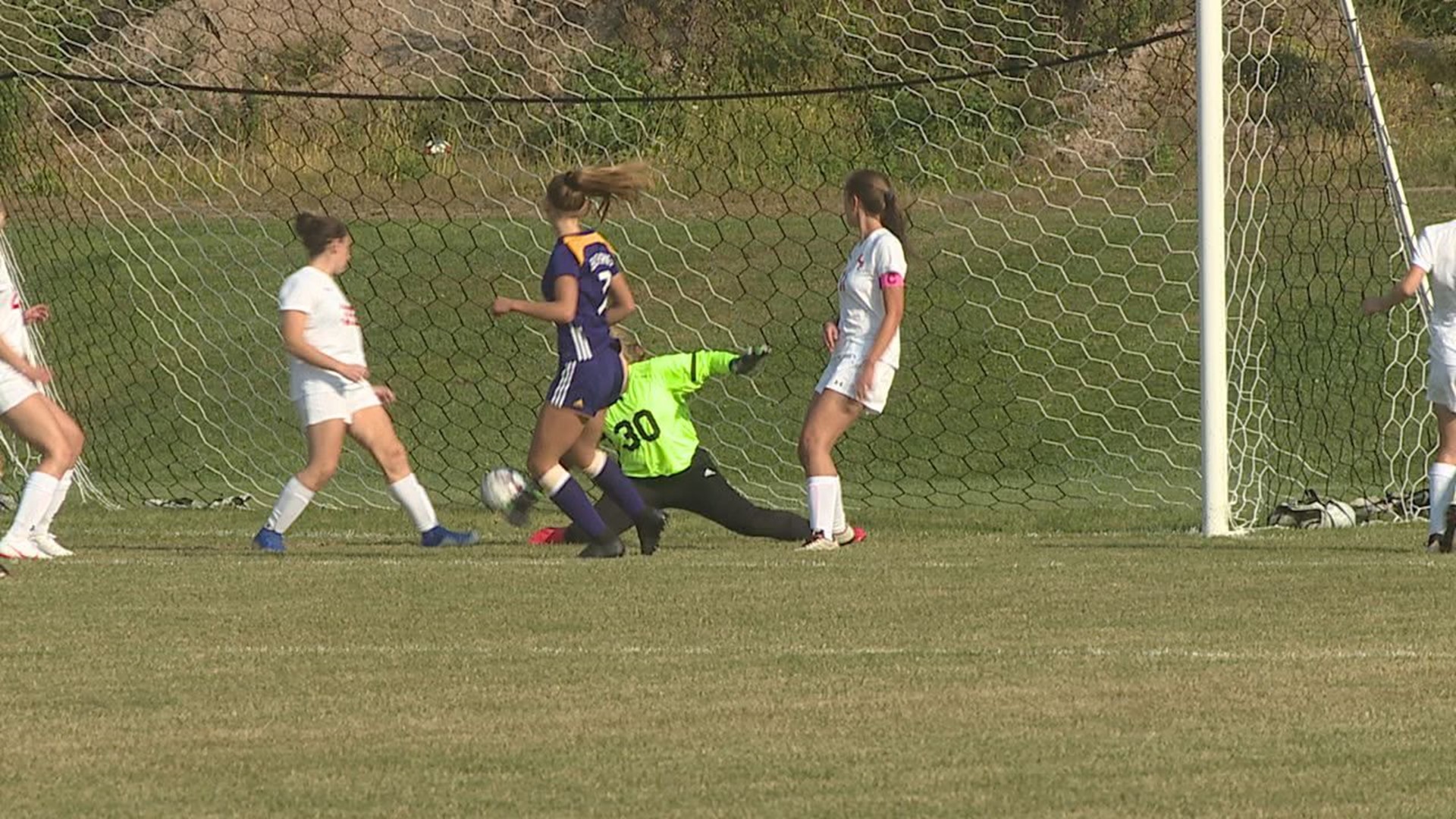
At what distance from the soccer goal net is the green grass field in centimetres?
452

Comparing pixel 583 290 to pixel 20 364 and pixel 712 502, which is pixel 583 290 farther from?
pixel 20 364

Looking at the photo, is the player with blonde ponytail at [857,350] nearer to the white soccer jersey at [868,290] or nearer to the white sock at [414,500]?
the white soccer jersey at [868,290]

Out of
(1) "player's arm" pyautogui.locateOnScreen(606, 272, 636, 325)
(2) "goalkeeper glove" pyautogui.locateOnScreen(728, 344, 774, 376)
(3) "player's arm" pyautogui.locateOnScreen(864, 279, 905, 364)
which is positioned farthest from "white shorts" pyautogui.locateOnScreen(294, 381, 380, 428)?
(3) "player's arm" pyautogui.locateOnScreen(864, 279, 905, 364)

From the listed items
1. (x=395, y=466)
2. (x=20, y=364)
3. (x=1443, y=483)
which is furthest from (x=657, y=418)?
(x=1443, y=483)

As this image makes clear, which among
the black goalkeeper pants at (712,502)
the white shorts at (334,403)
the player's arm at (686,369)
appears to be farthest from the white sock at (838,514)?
the white shorts at (334,403)

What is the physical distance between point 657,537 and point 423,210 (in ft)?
34.6

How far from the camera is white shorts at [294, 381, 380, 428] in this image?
1055 centimetres

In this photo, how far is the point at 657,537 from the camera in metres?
10.3

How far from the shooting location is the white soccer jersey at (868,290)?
34.2ft

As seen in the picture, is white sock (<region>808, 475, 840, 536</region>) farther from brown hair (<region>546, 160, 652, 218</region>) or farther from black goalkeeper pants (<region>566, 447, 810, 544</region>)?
brown hair (<region>546, 160, 652, 218</region>)

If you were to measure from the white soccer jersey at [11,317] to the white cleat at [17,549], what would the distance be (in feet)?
2.49


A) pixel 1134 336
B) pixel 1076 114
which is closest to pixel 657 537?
pixel 1076 114

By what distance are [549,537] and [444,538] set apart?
55 cm

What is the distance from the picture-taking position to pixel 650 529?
10211 mm
